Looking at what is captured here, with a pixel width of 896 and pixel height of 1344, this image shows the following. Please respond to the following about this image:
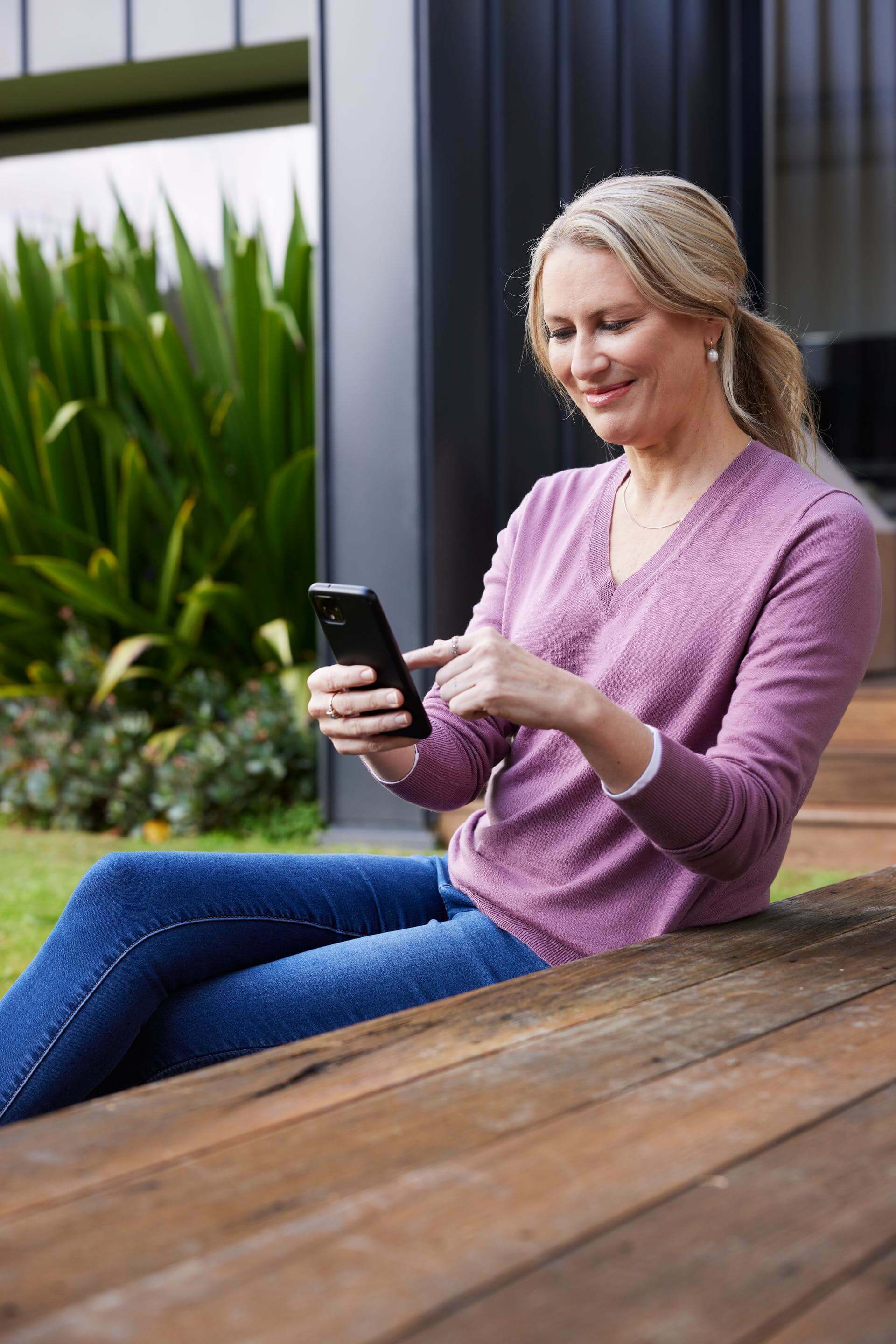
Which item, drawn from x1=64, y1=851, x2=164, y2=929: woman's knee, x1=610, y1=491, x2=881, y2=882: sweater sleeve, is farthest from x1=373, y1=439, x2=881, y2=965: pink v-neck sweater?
x1=64, y1=851, x2=164, y2=929: woman's knee

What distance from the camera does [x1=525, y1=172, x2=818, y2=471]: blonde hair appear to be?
142 centimetres

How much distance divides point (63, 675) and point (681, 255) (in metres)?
3.46

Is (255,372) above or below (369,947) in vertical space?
above

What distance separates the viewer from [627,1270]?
2.06ft

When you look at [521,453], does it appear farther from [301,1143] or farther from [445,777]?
[301,1143]

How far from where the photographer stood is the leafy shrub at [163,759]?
408cm

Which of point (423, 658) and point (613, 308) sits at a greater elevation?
point (613, 308)

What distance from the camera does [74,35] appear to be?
5.27 meters

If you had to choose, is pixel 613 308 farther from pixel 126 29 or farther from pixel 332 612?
pixel 126 29

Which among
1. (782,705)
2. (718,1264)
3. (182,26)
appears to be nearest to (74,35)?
(182,26)

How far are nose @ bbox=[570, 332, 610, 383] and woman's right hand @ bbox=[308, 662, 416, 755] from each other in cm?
41

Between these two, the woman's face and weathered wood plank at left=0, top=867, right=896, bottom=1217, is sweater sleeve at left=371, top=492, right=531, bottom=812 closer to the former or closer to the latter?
the woman's face

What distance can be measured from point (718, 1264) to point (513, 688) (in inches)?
24.7

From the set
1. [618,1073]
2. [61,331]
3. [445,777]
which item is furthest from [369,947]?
[61,331]
